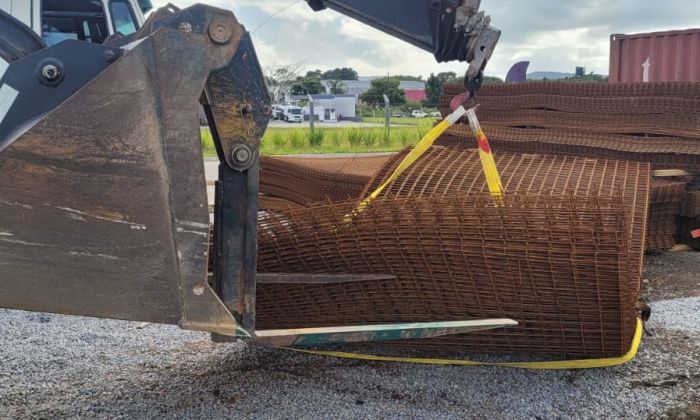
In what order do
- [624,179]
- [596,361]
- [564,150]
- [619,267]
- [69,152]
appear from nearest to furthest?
[69,152], [619,267], [596,361], [624,179], [564,150]

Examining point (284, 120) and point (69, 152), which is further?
point (284, 120)

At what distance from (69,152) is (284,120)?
30826 mm

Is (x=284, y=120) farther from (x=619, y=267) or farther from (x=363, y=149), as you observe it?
(x=619, y=267)

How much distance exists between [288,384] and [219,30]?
184 centimetres

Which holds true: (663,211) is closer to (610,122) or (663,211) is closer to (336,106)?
(610,122)

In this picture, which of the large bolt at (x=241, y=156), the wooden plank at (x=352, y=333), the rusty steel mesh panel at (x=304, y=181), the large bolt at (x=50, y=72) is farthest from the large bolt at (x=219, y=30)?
the rusty steel mesh panel at (x=304, y=181)

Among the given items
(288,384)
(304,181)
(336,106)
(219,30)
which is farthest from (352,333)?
(336,106)

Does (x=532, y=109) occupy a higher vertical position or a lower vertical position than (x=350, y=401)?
higher

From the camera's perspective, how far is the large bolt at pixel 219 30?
2.48m

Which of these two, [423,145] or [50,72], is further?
[423,145]

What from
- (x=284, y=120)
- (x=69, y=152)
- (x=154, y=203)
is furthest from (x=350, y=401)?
(x=284, y=120)

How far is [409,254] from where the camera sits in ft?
11.0

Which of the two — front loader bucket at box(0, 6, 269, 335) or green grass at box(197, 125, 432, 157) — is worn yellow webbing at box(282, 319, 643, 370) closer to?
front loader bucket at box(0, 6, 269, 335)

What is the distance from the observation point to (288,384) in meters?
3.62
